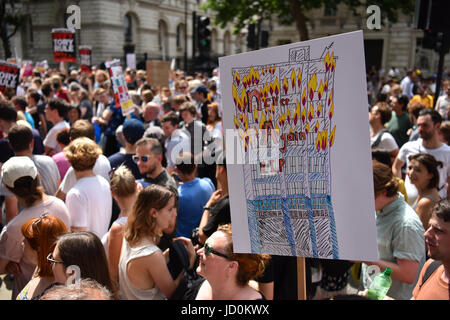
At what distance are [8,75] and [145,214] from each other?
15.5 feet

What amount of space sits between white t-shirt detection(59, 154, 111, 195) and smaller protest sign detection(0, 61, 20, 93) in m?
3.15

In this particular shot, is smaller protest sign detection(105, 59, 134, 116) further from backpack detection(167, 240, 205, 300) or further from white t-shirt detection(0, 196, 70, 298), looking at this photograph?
backpack detection(167, 240, 205, 300)

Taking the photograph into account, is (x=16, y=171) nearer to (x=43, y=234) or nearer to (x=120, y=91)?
(x=43, y=234)

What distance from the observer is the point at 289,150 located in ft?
5.44

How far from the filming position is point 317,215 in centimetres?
160

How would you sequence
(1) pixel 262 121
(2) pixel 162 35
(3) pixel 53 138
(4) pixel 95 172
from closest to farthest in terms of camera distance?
1. (1) pixel 262 121
2. (4) pixel 95 172
3. (3) pixel 53 138
4. (2) pixel 162 35

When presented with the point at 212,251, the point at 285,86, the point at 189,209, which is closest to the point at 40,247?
the point at 212,251

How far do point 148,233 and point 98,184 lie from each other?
1013 mm

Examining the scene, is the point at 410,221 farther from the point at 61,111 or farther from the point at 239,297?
the point at 61,111

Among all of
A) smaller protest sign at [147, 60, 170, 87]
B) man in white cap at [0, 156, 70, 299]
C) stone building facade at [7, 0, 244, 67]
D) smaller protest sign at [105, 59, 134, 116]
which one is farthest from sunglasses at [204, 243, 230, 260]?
stone building facade at [7, 0, 244, 67]

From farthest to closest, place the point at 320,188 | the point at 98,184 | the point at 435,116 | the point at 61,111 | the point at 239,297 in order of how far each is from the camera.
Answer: the point at 61,111, the point at 435,116, the point at 98,184, the point at 239,297, the point at 320,188

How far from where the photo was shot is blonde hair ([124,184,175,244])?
92.0 inches

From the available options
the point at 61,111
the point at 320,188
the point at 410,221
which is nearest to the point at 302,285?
the point at 320,188
